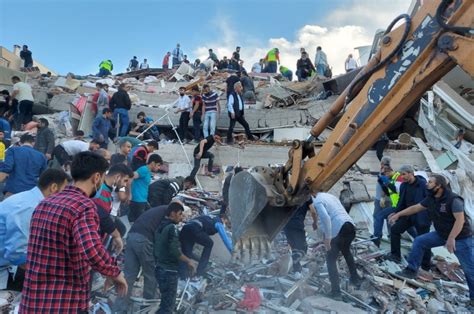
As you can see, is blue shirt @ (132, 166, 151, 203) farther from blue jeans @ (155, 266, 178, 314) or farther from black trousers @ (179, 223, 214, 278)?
blue jeans @ (155, 266, 178, 314)

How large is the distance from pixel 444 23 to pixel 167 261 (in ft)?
11.4

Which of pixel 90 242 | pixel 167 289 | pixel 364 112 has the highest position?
pixel 364 112

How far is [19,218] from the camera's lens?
3549mm

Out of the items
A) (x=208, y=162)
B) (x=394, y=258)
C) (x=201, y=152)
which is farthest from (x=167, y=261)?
(x=208, y=162)

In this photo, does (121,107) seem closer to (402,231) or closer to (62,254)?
(402,231)

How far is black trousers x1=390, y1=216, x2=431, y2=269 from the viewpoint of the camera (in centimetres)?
640

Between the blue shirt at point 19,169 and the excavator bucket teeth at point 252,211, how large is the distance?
3439mm

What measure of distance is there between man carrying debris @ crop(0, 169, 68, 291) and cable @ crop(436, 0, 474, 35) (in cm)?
332

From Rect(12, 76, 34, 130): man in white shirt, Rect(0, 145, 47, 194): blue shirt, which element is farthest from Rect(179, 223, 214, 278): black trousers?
Rect(12, 76, 34, 130): man in white shirt

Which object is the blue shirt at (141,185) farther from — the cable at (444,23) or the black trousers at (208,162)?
the cable at (444,23)

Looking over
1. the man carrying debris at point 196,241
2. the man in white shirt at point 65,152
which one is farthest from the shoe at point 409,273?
the man in white shirt at point 65,152

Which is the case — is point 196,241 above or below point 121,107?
below

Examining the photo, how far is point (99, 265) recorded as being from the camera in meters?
2.45

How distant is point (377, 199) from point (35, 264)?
6.16m
